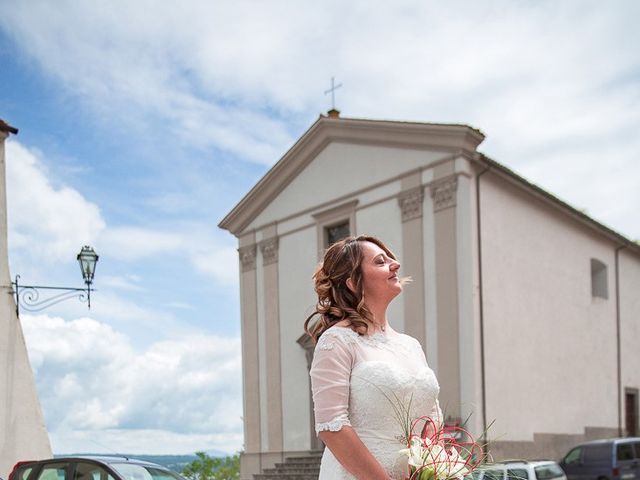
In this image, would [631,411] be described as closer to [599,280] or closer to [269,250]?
[599,280]

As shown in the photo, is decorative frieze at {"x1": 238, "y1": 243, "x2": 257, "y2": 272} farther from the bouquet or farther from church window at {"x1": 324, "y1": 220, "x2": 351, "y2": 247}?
the bouquet

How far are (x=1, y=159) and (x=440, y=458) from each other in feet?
45.5

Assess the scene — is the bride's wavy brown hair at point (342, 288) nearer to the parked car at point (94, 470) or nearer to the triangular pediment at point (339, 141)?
the parked car at point (94, 470)

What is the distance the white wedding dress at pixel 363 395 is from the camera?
2.36 m

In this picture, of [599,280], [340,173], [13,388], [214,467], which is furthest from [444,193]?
[214,467]

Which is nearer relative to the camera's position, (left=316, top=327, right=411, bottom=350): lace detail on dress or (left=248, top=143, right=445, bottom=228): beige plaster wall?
(left=316, top=327, right=411, bottom=350): lace detail on dress

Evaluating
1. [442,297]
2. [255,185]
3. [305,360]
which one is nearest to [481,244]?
[442,297]

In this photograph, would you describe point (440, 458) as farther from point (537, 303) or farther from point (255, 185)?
point (255, 185)

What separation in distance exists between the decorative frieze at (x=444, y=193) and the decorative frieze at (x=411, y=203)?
1.35 feet

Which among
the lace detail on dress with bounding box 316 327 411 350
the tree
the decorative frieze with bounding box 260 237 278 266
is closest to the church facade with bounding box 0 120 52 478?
the tree

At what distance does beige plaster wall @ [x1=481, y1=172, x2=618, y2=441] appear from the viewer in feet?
58.4

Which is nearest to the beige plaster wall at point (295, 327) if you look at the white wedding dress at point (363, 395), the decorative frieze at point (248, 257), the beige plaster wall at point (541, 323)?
the decorative frieze at point (248, 257)

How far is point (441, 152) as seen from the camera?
59.7 feet

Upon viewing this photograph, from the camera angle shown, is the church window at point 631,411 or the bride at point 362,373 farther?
the church window at point 631,411
